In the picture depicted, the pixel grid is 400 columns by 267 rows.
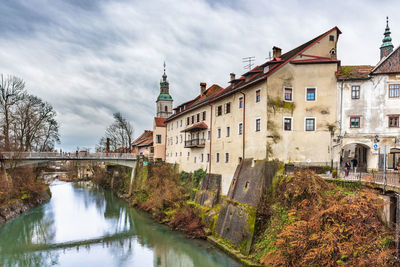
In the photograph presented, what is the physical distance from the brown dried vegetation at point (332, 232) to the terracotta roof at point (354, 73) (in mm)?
9353

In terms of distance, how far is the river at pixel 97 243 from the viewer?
18422mm

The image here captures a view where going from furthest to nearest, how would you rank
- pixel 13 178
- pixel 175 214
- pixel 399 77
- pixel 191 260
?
pixel 13 178
pixel 175 214
pixel 399 77
pixel 191 260

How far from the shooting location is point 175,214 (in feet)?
83.1

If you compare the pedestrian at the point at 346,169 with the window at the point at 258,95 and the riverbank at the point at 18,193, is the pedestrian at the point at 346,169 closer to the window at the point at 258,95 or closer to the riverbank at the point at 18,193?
the window at the point at 258,95

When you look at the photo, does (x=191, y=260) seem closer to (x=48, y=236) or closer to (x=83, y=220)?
(x=48, y=236)

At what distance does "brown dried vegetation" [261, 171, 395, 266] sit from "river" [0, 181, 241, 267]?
449cm

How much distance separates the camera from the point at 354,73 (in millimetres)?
20875

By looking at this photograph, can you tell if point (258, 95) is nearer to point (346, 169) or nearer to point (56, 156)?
point (346, 169)

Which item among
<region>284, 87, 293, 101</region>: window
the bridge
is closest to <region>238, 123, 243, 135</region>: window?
<region>284, 87, 293, 101</region>: window

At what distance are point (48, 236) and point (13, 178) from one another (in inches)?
510

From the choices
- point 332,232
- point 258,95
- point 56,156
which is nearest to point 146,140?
point 56,156

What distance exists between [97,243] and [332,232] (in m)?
18.3

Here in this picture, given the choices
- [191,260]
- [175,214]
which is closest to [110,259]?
[191,260]

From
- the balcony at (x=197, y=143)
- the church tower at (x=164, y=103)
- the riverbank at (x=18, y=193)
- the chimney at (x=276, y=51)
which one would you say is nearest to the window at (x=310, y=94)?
the chimney at (x=276, y=51)
